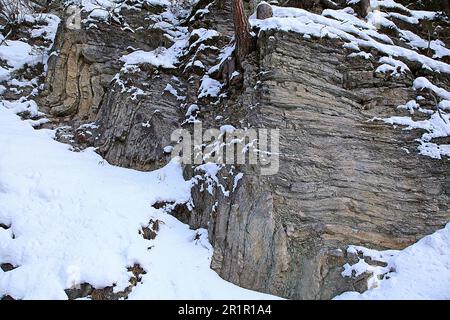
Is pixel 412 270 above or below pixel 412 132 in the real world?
below

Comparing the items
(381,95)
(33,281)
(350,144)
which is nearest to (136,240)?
(33,281)

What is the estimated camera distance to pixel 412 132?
7441 mm

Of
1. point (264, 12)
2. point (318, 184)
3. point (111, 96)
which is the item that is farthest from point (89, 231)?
point (264, 12)

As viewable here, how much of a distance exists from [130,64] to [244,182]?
4.76m

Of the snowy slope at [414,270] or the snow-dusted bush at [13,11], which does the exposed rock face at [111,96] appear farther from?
the snowy slope at [414,270]

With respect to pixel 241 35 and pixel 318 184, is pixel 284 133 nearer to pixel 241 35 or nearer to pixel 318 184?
pixel 318 184

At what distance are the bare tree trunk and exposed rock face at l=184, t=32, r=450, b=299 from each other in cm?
25

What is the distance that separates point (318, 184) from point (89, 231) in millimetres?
3719

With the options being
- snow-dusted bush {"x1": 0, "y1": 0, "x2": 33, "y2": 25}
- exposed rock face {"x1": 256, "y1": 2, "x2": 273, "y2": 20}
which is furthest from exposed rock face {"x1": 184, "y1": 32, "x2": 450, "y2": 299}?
snow-dusted bush {"x1": 0, "y1": 0, "x2": 33, "y2": 25}

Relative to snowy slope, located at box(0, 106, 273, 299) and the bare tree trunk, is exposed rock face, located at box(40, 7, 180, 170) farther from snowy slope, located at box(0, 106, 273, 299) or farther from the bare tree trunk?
the bare tree trunk

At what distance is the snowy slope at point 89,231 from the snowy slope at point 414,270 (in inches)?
61.7

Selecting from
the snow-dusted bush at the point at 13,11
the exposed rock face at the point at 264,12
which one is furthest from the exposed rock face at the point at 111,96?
the exposed rock face at the point at 264,12

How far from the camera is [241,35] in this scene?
8.23 metres
